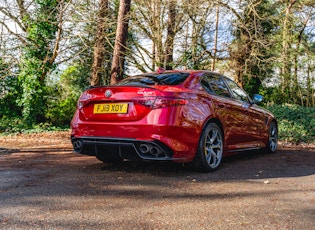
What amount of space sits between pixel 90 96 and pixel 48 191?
146 cm

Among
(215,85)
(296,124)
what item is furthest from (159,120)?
(296,124)

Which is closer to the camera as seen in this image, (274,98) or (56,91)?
(56,91)

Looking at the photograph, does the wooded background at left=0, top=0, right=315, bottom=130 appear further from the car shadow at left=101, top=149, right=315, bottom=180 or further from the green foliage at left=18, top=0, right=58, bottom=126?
the car shadow at left=101, top=149, right=315, bottom=180

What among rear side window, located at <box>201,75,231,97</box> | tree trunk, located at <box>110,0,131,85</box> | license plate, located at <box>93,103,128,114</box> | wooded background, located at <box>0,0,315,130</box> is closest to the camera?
license plate, located at <box>93,103,128,114</box>

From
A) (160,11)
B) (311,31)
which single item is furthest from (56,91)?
(311,31)

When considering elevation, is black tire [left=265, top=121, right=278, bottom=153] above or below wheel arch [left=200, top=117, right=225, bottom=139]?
below

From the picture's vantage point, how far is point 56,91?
16516 millimetres

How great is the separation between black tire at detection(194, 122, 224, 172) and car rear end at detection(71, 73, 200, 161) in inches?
8.3

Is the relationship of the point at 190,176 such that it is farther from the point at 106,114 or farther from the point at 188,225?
the point at 188,225

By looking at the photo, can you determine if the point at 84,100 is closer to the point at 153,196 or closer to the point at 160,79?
the point at 160,79

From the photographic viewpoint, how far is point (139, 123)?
12.9ft

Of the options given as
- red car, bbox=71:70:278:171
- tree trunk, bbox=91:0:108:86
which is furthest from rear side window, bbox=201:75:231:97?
tree trunk, bbox=91:0:108:86

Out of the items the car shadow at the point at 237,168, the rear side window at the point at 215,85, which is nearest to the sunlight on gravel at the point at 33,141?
the car shadow at the point at 237,168

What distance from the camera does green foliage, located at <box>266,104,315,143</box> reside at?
31.4ft
